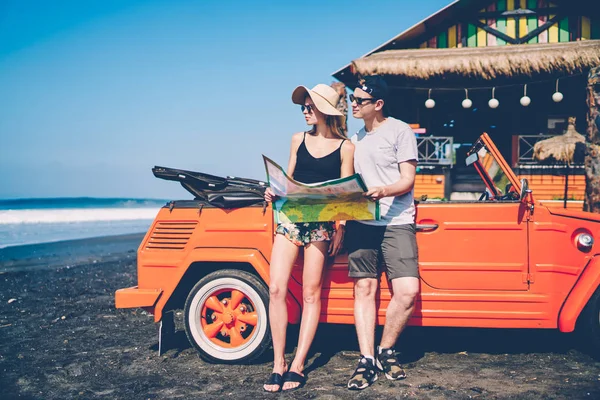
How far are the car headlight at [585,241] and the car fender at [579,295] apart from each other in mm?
93

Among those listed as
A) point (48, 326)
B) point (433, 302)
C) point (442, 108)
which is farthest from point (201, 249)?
point (442, 108)

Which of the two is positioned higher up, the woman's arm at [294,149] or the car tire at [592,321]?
the woman's arm at [294,149]

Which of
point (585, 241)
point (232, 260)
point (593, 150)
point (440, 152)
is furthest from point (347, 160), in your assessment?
point (440, 152)

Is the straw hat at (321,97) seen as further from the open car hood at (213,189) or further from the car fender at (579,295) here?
the car fender at (579,295)

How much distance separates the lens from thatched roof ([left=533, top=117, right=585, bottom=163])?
10.9 metres

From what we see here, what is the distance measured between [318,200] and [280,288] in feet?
2.30

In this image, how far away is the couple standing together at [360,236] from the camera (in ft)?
11.7

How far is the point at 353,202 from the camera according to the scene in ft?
10.9

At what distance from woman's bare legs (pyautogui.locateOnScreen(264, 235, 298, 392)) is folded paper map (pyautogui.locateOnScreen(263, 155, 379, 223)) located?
8.2 inches

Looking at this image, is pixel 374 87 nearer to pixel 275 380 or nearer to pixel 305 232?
pixel 305 232

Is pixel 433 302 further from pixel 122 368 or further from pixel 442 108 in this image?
pixel 442 108

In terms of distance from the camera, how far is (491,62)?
12.1 meters

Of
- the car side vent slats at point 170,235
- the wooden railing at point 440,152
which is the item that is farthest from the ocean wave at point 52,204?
the car side vent slats at point 170,235

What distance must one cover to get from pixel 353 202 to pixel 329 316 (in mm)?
1053
